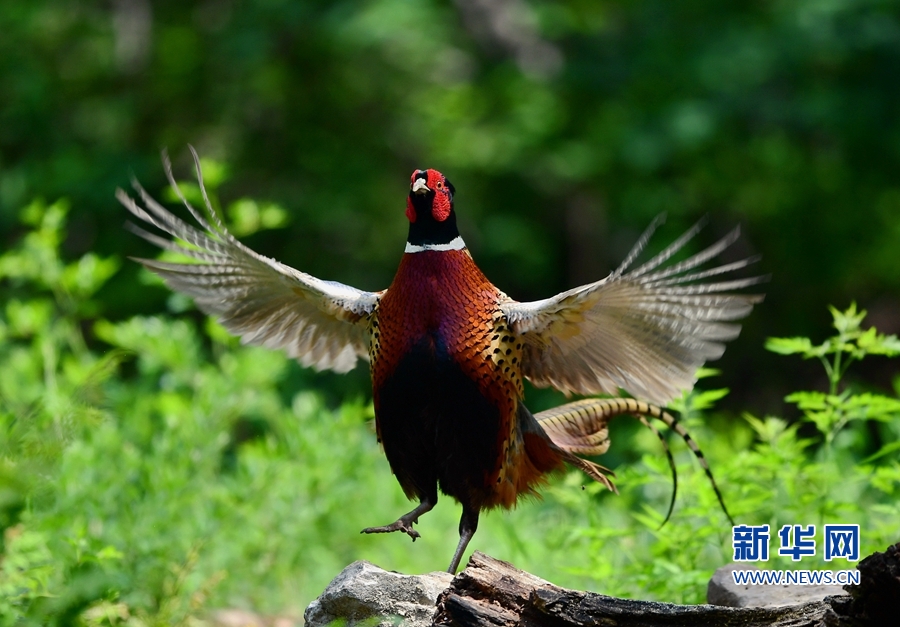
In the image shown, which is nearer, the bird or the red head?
the bird

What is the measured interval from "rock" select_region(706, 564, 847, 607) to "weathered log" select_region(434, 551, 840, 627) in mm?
393

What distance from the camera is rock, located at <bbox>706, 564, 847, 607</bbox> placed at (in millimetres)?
3145

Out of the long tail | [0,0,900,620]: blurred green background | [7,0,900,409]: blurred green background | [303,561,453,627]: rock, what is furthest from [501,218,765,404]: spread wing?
[7,0,900,409]: blurred green background

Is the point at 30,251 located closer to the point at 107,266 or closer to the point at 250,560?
the point at 107,266

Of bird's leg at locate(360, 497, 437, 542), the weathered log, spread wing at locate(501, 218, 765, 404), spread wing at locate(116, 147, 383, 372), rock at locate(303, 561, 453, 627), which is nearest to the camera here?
the weathered log

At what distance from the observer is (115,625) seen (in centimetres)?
350

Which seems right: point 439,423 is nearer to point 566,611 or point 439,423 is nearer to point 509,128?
point 566,611

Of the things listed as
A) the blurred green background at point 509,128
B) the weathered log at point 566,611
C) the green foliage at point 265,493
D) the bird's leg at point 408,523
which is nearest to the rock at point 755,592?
the green foliage at point 265,493

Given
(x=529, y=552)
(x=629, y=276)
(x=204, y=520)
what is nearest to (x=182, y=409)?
(x=204, y=520)

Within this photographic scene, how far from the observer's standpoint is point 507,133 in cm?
1012

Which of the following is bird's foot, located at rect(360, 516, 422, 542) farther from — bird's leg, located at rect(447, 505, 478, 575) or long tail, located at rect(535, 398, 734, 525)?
long tail, located at rect(535, 398, 734, 525)

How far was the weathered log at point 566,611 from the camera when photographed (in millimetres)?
2719

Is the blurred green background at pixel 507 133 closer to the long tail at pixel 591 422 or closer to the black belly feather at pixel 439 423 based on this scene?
the long tail at pixel 591 422

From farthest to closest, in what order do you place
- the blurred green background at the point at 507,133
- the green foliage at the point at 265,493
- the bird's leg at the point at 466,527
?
1. the blurred green background at the point at 507,133
2. the green foliage at the point at 265,493
3. the bird's leg at the point at 466,527
